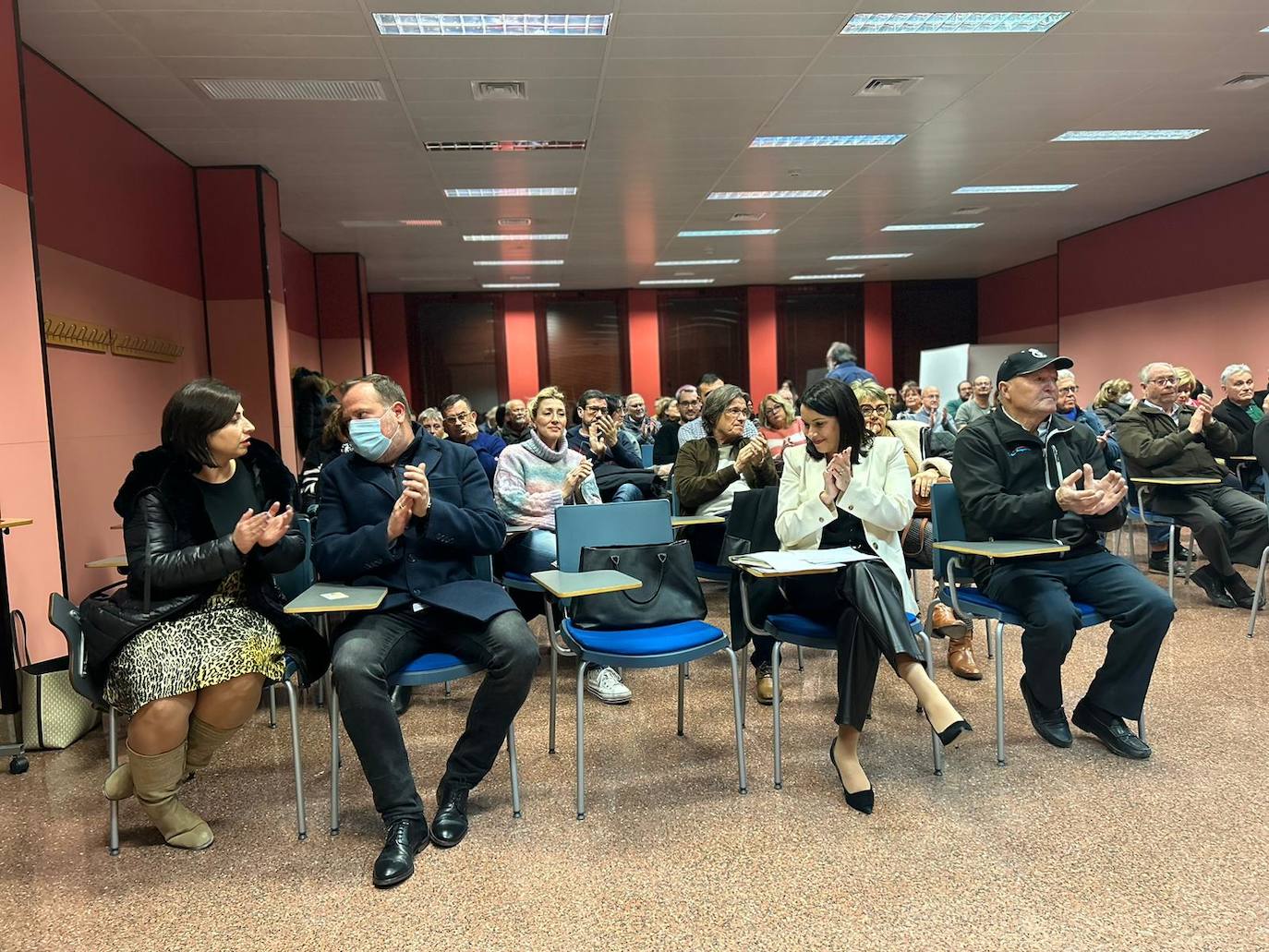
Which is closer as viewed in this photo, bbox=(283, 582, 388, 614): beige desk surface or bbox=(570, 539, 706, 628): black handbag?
bbox=(283, 582, 388, 614): beige desk surface

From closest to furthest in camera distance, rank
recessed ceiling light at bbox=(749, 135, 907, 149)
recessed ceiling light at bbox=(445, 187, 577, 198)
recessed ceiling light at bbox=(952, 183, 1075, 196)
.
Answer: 1. recessed ceiling light at bbox=(749, 135, 907, 149)
2. recessed ceiling light at bbox=(445, 187, 577, 198)
3. recessed ceiling light at bbox=(952, 183, 1075, 196)

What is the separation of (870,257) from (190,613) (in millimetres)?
12934

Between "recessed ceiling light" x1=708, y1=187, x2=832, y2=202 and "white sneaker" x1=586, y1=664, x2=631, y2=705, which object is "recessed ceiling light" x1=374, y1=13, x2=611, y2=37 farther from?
"recessed ceiling light" x1=708, y1=187, x2=832, y2=202

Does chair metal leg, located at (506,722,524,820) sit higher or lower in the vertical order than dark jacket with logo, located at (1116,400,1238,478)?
lower

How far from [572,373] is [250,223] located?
9.26 metres

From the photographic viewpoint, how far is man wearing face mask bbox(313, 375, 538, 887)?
2.57 metres

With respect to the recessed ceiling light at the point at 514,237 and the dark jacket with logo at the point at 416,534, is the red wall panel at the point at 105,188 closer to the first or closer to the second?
the dark jacket with logo at the point at 416,534

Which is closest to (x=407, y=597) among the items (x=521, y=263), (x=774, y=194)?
(x=774, y=194)

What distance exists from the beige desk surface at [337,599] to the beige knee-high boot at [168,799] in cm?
59

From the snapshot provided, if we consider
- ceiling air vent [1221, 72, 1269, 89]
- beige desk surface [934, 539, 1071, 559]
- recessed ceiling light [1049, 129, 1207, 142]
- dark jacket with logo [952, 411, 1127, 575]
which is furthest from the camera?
recessed ceiling light [1049, 129, 1207, 142]

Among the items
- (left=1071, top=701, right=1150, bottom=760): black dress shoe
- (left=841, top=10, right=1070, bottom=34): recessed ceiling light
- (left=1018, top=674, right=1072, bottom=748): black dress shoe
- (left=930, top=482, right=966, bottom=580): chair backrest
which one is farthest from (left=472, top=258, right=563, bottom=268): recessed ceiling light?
(left=1071, top=701, right=1150, bottom=760): black dress shoe

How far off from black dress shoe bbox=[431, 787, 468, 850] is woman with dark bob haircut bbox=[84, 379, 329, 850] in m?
0.64

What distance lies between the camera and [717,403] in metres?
4.36

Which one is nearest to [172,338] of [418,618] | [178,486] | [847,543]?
[178,486]
